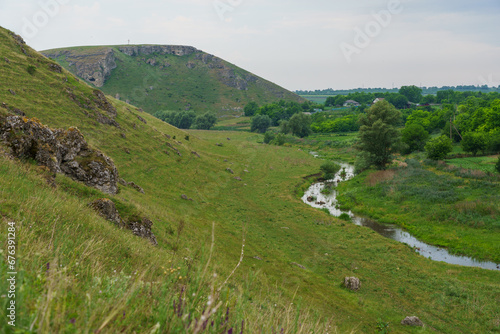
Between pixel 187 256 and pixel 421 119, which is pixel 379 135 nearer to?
pixel 187 256

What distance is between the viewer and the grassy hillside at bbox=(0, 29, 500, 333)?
2996mm

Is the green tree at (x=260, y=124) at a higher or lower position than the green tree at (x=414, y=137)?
higher

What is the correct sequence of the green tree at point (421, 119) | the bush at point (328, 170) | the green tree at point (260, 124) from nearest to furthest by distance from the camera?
1. the bush at point (328, 170)
2. the green tree at point (421, 119)
3. the green tree at point (260, 124)

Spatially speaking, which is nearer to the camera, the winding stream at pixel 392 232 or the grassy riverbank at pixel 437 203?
the winding stream at pixel 392 232

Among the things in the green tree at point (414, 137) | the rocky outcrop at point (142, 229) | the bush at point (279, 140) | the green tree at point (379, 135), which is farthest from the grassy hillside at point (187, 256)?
the bush at point (279, 140)

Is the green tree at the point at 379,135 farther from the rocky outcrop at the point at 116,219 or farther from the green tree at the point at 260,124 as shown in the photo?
the green tree at the point at 260,124

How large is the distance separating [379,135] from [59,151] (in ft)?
189

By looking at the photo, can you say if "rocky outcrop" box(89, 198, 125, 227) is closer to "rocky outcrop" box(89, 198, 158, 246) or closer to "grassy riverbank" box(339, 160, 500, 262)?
"rocky outcrop" box(89, 198, 158, 246)

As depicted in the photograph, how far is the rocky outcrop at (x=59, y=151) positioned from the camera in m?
13.9

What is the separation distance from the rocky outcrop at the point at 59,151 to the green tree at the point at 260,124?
127m

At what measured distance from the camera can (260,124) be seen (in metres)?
147

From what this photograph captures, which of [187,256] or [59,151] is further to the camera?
[59,151]

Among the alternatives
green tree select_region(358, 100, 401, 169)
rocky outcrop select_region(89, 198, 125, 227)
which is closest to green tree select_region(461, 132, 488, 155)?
green tree select_region(358, 100, 401, 169)

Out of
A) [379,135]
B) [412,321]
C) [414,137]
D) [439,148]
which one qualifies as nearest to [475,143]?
[439,148]
